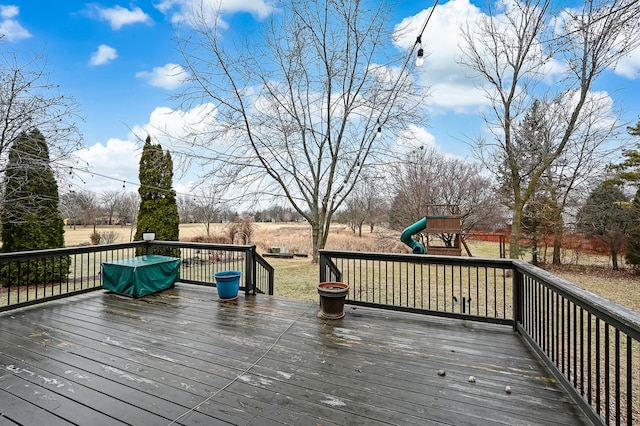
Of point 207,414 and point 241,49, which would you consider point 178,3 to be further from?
point 207,414

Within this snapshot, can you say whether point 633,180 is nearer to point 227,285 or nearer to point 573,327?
point 573,327

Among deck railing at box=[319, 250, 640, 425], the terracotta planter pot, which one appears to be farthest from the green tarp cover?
the terracotta planter pot

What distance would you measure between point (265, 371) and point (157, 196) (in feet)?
30.8

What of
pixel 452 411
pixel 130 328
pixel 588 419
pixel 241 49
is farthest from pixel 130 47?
pixel 588 419

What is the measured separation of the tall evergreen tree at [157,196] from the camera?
9.58 metres

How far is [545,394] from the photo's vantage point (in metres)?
2.04

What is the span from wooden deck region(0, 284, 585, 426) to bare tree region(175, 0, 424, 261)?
23.0ft

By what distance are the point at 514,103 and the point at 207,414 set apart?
1068 centimetres

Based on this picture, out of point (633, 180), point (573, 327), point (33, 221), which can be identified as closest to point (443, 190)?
point (633, 180)

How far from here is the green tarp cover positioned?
442 centimetres

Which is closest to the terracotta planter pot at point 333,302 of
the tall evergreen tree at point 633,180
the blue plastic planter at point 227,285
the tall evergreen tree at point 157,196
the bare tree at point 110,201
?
the blue plastic planter at point 227,285

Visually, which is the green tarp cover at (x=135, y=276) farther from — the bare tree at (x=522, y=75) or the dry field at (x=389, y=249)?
the bare tree at (x=522, y=75)

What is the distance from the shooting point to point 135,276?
173 inches

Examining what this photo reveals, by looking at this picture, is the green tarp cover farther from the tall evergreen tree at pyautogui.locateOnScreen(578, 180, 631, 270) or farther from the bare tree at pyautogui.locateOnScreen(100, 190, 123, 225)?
the bare tree at pyautogui.locateOnScreen(100, 190, 123, 225)
